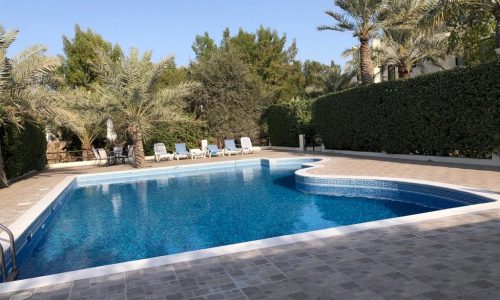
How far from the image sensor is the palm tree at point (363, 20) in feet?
56.1

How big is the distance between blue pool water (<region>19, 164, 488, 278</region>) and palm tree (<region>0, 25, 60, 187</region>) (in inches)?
124

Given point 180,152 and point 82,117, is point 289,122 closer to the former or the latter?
point 180,152

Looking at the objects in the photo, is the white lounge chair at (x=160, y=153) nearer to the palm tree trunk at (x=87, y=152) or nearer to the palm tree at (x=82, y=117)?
the palm tree at (x=82, y=117)

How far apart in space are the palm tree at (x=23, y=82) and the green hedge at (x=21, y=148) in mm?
1364

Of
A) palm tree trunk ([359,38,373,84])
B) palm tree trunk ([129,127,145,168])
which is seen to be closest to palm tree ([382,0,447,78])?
palm tree trunk ([359,38,373,84])

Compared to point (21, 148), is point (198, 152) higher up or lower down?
lower down

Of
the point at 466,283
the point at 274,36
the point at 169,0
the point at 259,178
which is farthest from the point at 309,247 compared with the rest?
the point at 274,36

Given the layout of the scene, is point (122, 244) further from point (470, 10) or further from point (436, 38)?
point (436, 38)

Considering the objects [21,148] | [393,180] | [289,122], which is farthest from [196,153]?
[393,180]

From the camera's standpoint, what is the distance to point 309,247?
185 inches

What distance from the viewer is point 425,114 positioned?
516 inches

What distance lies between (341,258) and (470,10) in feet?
38.8

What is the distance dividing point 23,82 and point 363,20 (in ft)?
45.4

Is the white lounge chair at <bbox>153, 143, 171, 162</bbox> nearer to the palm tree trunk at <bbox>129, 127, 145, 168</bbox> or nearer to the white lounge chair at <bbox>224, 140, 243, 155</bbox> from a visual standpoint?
the palm tree trunk at <bbox>129, 127, 145, 168</bbox>
